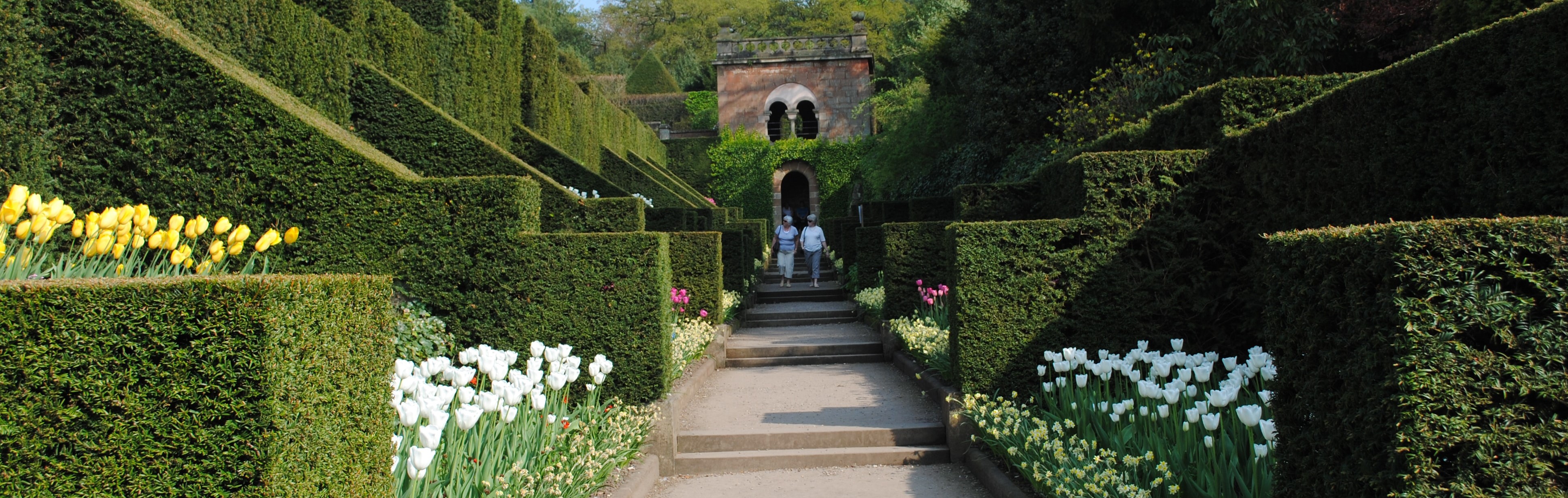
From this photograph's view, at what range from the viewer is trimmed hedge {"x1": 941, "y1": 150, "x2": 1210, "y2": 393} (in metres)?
5.94

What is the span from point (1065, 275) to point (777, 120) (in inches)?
1179

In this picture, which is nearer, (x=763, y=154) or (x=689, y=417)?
(x=689, y=417)

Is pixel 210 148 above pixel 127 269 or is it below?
above

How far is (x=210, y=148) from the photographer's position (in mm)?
6152

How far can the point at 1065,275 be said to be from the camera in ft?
19.7

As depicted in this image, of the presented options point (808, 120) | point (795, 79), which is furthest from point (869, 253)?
point (808, 120)

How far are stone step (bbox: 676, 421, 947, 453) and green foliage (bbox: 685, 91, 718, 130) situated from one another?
3172cm

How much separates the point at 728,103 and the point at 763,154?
266 cm

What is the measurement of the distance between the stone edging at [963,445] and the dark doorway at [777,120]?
27092 mm

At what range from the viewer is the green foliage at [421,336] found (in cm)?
577

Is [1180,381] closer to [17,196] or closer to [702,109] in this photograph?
[17,196]

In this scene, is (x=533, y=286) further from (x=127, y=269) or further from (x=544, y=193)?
(x=544, y=193)

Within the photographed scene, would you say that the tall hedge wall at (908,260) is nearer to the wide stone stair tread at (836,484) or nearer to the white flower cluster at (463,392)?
the wide stone stair tread at (836,484)

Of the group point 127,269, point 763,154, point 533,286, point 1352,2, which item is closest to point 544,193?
point 533,286
